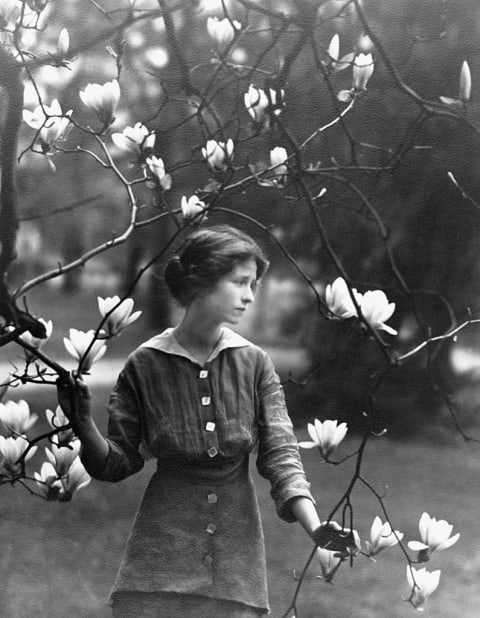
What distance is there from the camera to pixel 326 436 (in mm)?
1187

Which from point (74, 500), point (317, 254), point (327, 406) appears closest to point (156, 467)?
point (74, 500)

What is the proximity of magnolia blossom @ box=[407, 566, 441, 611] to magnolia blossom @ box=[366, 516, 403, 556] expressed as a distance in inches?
3.4

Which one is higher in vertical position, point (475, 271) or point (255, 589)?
point (475, 271)

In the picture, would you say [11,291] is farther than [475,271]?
No

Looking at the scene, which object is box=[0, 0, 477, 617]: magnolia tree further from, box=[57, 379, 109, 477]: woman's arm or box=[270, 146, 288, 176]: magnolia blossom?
box=[57, 379, 109, 477]: woman's arm

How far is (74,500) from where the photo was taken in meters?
1.26

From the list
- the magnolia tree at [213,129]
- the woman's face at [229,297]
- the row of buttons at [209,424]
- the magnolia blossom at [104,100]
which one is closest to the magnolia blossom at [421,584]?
the magnolia tree at [213,129]

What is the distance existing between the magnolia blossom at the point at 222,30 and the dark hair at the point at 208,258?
0.28 metres

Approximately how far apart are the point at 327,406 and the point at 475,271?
1.11ft

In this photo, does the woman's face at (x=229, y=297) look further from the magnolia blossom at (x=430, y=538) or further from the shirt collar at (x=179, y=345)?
the magnolia blossom at (x=430, y=538)

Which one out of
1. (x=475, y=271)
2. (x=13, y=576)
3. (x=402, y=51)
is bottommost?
(x=13, y=576)

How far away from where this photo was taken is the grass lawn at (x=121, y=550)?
1244mm

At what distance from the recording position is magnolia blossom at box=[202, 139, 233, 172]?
3.98 feet

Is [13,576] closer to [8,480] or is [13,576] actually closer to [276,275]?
[8,480]
